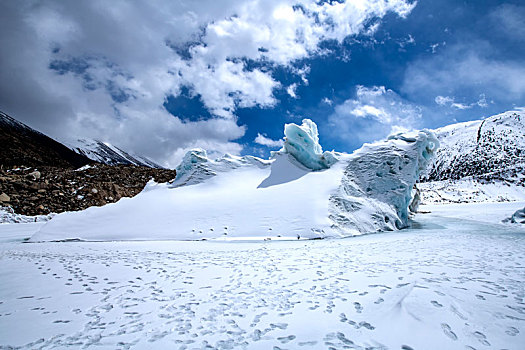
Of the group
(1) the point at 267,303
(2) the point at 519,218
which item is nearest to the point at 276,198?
(1) the point at 267,303

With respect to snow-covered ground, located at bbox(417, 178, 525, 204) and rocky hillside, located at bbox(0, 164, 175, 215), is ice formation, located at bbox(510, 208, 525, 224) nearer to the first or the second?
rocky hillside, located at bbox(0, 164, 175, 215)

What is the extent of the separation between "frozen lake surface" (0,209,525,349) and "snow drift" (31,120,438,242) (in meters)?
3.59

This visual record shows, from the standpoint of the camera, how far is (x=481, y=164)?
5928 centimetres

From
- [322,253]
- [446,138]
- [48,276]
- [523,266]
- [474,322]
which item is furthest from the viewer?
[446,138]

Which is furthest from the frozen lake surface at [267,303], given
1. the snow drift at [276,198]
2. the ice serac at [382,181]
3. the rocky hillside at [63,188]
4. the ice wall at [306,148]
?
the rocky hillside at [63,188]

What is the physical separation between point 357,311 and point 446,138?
119 meters

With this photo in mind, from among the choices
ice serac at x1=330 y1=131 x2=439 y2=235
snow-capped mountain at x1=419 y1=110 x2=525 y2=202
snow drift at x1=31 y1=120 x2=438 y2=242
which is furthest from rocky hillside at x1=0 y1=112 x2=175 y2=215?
snow-capped mountain at x1=419 y1=110 x2=525 y2=202

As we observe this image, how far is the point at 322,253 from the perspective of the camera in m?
5.73

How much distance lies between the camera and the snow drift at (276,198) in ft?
28.4

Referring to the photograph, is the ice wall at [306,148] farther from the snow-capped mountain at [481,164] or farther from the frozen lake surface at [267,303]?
the snow-capped mountain at [481,164]

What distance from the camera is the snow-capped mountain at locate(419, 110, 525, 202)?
127 feet

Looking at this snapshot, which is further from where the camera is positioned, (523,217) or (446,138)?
(446,138)

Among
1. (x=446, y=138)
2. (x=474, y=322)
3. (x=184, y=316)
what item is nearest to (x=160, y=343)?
(x=184, y=316)

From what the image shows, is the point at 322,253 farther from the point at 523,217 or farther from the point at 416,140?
the point at 523,217
